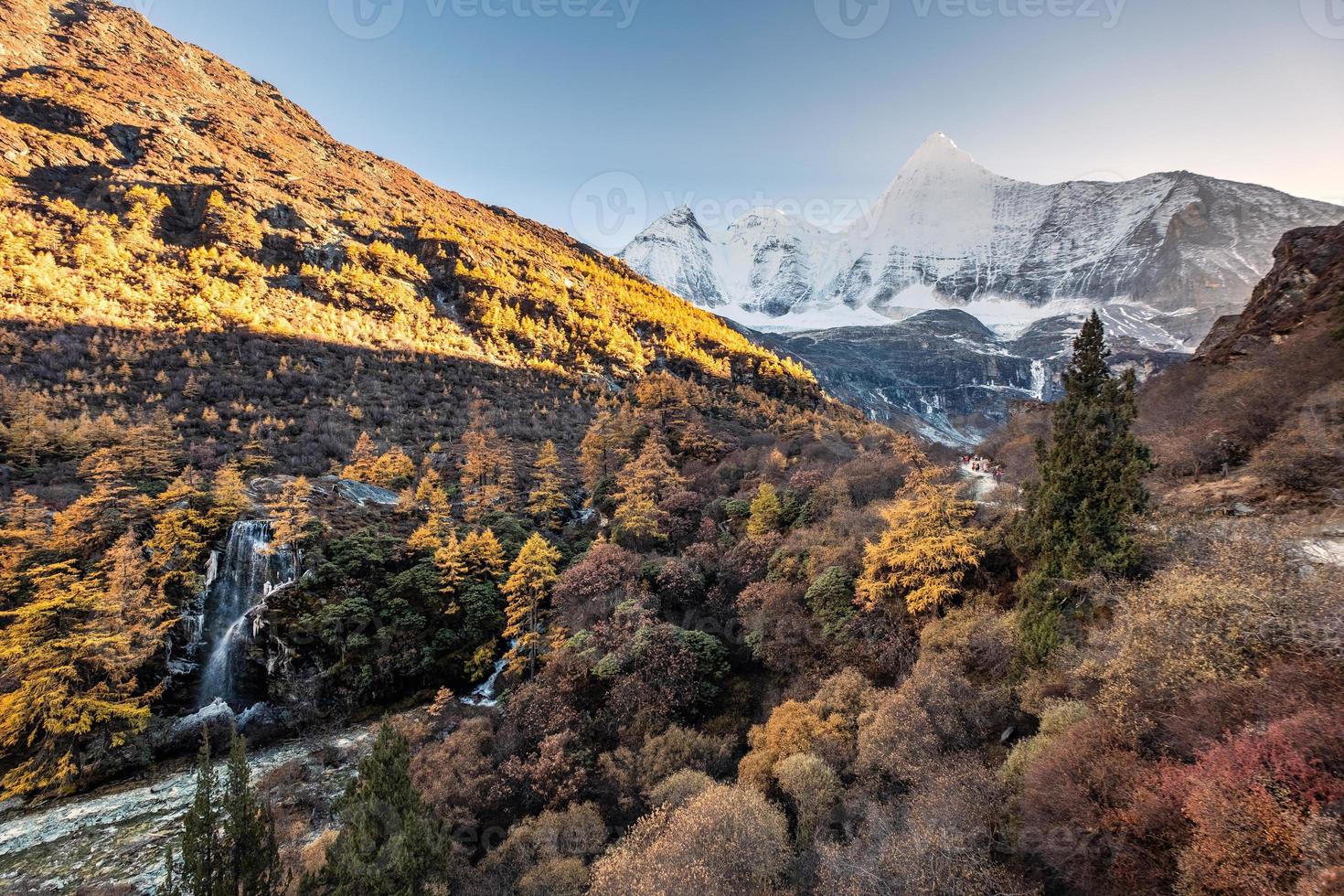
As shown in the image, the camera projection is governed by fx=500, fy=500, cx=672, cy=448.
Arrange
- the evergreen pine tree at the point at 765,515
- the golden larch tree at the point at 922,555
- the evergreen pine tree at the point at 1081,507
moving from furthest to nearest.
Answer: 1. the evergreen pine tree at the point at 765,515
2. the golden larch tree at the point at 922,555
3. the evergreen pine tree at the point at 1081,507

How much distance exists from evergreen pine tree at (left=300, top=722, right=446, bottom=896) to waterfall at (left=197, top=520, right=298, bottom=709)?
12794mm

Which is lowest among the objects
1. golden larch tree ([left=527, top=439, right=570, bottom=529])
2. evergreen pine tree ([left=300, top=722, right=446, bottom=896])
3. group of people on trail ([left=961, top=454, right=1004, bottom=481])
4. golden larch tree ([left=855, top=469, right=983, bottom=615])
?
evergreen pine tree ([left=300, top=722, right=446, bottom=896])

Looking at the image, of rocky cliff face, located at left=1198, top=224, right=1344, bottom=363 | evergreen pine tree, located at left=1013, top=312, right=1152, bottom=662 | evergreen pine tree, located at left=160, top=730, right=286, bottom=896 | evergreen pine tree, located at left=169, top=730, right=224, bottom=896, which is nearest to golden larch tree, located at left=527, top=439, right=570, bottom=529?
evergreen pine tree, located at left=160, top=730, right=286, bottom=896

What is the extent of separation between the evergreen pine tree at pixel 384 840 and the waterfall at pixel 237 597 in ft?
42.0

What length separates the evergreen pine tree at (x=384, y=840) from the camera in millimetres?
11586

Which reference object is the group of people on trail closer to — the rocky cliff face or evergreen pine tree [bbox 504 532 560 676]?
the rocky cliff face

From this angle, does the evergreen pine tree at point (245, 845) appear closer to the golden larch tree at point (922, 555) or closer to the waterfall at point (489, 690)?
the waterfall at point (489, 690)

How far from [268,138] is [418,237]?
31017mm

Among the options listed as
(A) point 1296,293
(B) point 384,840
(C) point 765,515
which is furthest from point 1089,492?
(A) point 1296,293

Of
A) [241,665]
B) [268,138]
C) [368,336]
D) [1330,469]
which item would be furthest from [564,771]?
[268,138]

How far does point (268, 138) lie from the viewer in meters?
81.0

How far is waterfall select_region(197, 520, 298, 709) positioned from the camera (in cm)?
2117

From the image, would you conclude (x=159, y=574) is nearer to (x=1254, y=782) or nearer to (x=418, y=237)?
(x=1254, y=782)

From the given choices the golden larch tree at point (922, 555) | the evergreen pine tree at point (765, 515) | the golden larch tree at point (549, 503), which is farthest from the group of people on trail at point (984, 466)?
the golden larch tree at point (549, 503)
